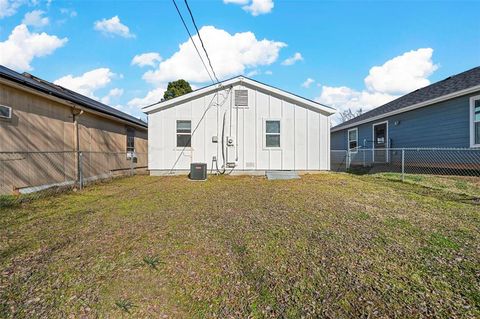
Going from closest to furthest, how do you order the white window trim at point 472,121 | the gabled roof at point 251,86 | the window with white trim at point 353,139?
the white window trim at point 472,121 < the gabled roof at point 251,86 < the window with white trim at point 353,139

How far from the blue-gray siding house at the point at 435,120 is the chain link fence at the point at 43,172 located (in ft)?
38.5

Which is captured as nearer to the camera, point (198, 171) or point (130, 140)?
point (198, 171)

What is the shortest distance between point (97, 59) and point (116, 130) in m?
3.23

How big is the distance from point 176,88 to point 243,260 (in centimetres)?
2285

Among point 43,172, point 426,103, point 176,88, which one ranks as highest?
point 176,88

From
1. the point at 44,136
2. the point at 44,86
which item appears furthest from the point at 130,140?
the point at 44,136

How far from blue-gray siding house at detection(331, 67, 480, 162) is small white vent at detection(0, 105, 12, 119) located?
41.2 ft

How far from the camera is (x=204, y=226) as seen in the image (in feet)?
13.3

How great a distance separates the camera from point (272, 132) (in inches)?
422

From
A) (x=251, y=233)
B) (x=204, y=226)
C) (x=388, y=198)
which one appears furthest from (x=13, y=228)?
(x=388, y=198)

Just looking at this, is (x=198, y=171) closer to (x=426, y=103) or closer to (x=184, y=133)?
(x=184, y=133)

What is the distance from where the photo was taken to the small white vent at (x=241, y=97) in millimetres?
10680

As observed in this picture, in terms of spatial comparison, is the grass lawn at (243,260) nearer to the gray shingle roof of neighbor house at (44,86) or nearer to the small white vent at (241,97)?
the gray shingle roof of neighbor house at (44,86)

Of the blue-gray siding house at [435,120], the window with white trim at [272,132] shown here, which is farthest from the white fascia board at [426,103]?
the window with white trim at [272,132]
